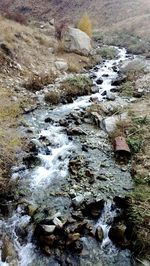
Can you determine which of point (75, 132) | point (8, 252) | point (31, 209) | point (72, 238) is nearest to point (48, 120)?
point (75, 132)

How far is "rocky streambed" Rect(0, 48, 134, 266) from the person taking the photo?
8289 millimetres

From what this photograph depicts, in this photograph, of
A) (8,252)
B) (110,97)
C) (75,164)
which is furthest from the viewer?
(110,97)

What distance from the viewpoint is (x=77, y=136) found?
13711 mm

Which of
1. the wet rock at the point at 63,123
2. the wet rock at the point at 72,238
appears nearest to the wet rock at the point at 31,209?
the wet rock at the point at 72,238

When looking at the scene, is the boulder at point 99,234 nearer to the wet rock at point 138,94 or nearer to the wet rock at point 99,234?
the wet rock at point 99,234

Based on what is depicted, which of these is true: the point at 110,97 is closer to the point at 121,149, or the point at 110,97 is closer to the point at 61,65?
the point at 61,65

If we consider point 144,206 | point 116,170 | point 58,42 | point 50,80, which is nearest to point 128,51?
point 58,42

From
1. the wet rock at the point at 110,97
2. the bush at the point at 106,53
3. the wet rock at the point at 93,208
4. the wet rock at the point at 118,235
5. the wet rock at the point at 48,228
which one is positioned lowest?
the bush at the point at 106,53

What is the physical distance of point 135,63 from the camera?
24266 mm

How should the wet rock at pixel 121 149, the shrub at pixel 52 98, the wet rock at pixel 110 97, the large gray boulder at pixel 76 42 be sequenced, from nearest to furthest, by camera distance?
the wet rock at pixel 121 149 < the shrub at pixel 52 98 < the wet rock at pixel 110 97 < the large gray boulder at pixel 76 42

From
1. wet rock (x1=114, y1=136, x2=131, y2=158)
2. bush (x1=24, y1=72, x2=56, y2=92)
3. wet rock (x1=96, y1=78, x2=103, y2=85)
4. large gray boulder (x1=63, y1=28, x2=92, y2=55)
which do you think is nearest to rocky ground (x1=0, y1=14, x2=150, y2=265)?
bush (x1=24, y1=72, x2=56, y2=92)

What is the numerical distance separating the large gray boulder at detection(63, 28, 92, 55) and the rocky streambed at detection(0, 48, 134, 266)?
1177 cm

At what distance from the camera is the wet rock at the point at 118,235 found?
8.63 m

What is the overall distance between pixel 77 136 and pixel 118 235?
5.72 metres
